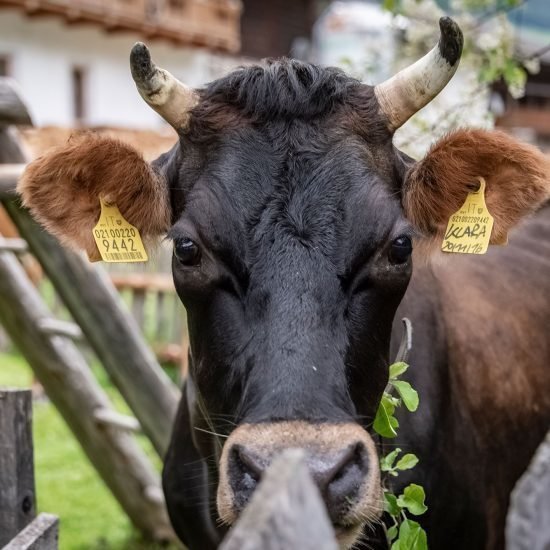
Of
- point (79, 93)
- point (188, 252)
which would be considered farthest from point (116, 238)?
point (79, 93)

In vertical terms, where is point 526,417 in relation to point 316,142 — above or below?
below

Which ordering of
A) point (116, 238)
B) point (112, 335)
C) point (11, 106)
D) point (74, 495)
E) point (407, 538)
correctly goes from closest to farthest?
point (407, 538) < point (116, 238) < point (11, 106) < point (112, 335) < point (74, 495)

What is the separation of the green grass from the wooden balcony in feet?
52.6

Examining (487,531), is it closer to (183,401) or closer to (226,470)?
(183,401)

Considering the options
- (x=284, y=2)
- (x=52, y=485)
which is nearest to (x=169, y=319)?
(x=52, y=485)

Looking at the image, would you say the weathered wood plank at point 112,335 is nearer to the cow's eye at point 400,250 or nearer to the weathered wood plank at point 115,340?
the weathered wood plank at point 115,340

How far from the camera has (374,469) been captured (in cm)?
242

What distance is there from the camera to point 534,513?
2477mm

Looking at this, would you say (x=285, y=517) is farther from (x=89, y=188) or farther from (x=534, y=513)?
(x=89, y=188)

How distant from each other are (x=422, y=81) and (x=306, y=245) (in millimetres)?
703

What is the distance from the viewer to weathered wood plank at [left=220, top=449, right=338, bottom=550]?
4.31 feet

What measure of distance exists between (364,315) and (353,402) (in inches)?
9.8

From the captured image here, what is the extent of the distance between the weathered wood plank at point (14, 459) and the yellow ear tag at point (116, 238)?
0.52 metres

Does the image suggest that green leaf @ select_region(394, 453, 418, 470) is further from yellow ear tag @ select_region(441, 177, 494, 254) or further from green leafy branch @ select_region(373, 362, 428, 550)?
yellow ear tag @ select_region(441, 177, 494, 254)
